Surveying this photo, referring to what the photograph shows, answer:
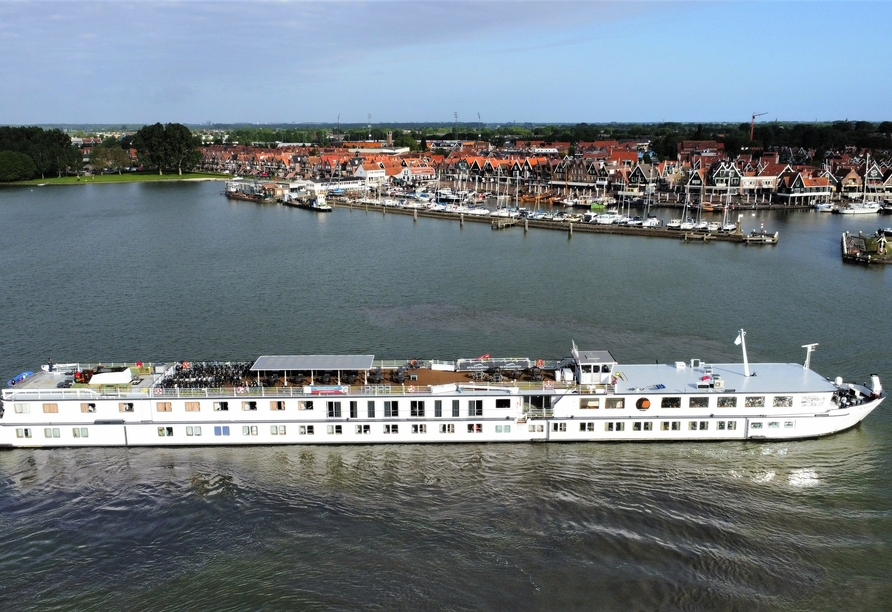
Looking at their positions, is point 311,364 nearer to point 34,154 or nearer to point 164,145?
point 164,145

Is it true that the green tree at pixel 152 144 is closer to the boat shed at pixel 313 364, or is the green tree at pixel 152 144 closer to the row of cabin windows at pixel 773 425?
the boat shed at pixel 313 364

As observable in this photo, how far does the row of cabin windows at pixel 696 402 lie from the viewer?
59.5ft

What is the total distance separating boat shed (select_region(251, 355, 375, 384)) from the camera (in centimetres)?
1847

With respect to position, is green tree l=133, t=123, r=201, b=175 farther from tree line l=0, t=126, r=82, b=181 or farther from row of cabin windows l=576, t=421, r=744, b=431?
row of cabin windows l=576, t=421, r=744, b=431

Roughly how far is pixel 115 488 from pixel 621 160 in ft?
260

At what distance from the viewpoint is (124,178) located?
104 meters

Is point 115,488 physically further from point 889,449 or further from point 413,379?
point 889,449

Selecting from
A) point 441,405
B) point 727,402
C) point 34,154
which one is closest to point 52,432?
point 441,405

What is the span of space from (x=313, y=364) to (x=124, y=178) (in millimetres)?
97539

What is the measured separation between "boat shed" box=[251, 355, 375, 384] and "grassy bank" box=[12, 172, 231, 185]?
9303 centimetres

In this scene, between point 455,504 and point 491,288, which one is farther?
point 491,288

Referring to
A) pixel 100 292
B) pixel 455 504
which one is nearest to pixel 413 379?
pixel 455 504

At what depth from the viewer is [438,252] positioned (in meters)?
47.6

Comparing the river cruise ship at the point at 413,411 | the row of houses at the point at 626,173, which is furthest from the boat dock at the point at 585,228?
the river cruise ship at the point at 413,411
